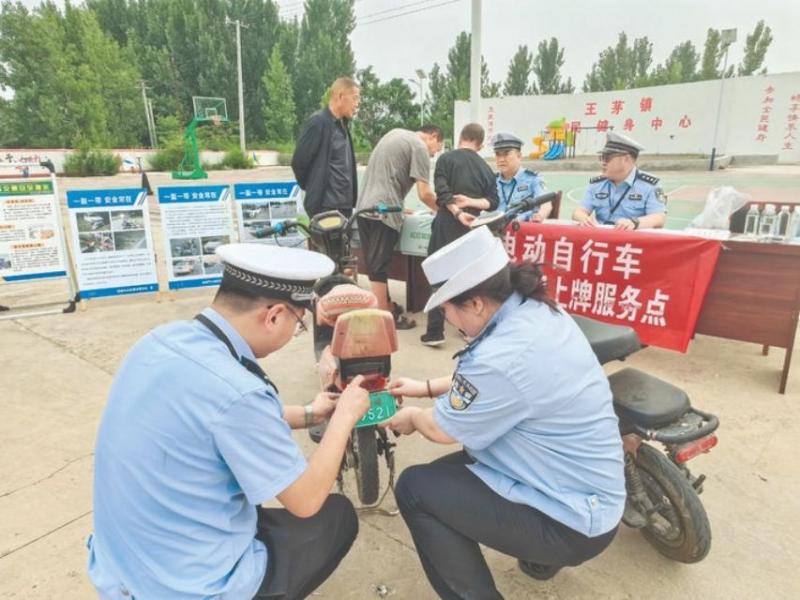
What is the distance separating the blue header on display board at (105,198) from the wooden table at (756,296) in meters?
4.86

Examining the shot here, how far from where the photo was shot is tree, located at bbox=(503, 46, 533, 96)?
49.3 metres

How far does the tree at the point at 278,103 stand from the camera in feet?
137

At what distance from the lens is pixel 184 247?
5.17 m

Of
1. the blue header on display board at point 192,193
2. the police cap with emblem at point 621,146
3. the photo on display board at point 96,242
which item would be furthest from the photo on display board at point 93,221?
the police cap with emblem at point 621,146

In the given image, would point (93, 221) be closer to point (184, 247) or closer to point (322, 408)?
point (184, 247)

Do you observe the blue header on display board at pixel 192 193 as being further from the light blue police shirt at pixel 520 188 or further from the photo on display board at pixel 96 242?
the light blue police shirt at pixel 520 188

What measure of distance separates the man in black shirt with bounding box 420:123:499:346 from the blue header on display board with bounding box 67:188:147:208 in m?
2.85

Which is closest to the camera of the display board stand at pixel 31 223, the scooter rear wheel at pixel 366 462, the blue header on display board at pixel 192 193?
the scooter rear wheel at pixel 366 462

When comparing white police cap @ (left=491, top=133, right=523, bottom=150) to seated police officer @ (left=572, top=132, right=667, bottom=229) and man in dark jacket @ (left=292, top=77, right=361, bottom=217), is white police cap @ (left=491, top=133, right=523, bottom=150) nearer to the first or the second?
seated police officer @ (left=572, top=132, right=667, bottom=229)

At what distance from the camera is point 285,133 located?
43.4 meters

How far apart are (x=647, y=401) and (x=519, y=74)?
54.0 m

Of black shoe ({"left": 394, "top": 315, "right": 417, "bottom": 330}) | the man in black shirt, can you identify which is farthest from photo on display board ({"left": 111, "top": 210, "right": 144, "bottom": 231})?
the man in black shirt

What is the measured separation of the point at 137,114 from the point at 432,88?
2614 centimetres

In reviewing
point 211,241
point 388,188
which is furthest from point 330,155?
point 211,241
